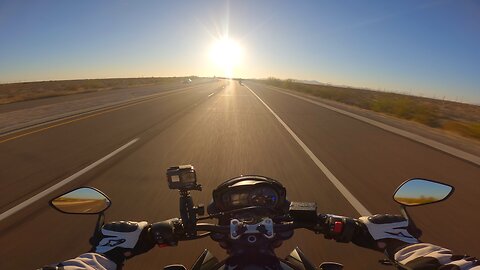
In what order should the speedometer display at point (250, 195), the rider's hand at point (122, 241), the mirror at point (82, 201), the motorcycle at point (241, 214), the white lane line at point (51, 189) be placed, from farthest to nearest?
the white lane line at point (51, 189)
the mirror at point (82, 201)
the speedometer display at point (250, 195)
the rider's hand at point (122, 241)
the motorcycle at point (241, 214)

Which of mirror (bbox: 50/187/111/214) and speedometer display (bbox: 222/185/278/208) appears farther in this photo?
mirror (bbox: 50/187/111/214)

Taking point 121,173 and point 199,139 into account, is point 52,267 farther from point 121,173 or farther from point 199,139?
point 199,139

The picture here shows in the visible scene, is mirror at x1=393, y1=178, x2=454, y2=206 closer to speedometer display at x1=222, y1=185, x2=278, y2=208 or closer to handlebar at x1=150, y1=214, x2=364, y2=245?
handlebar at x1=150, y1=214, x2=364, y2=245

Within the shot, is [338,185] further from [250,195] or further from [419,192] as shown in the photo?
[250,195]

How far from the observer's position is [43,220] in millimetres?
5773

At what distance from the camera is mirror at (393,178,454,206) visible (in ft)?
9.21

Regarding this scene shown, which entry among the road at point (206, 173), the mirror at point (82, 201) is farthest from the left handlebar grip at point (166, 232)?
the road at point (206, 173)

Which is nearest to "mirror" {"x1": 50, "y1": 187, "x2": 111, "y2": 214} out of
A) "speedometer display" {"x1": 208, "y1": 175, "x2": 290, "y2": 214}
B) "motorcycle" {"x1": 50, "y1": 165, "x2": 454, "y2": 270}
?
"motorcycle" {"x1": 50, "y1": 165, "x2": 454, "y2": 270}

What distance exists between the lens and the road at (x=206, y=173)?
189 inches

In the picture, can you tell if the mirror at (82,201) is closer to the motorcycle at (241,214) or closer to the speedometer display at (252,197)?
the motorcycle at (241,214)

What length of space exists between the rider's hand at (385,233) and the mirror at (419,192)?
0.81 feet

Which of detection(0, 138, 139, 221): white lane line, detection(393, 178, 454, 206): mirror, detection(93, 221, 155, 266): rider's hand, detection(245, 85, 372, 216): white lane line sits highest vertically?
detection(393, 178, 454, 206): mirror

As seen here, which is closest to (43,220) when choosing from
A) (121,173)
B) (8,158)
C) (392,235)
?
(121,173)

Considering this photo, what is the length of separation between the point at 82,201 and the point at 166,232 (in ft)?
2.28
